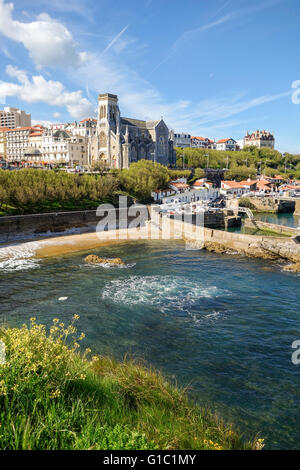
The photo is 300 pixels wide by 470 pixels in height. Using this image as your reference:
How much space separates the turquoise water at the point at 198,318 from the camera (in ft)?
40.5

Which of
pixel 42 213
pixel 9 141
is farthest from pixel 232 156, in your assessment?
pixel 42 213

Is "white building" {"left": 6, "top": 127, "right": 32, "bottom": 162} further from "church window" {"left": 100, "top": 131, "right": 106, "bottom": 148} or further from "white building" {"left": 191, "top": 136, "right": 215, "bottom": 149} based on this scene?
"white building" {"left": 191, "top": 136, "right": 215, "bottom": 149}

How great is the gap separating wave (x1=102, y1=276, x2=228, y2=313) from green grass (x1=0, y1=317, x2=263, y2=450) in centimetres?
1117

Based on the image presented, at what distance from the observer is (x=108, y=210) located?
56.4 m

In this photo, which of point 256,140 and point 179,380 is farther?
point 256,140

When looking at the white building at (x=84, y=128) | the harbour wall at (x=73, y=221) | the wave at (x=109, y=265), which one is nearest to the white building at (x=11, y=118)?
the white building at (x=84, y=128)

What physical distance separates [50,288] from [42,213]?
26.7 m

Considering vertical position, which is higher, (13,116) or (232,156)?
(13,116)

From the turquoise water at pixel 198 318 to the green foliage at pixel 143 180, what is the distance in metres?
37.6

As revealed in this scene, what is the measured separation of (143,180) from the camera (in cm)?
7200

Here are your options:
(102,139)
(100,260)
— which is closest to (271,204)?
(102,139)

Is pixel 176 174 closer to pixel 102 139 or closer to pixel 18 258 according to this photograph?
pixel 102 139
